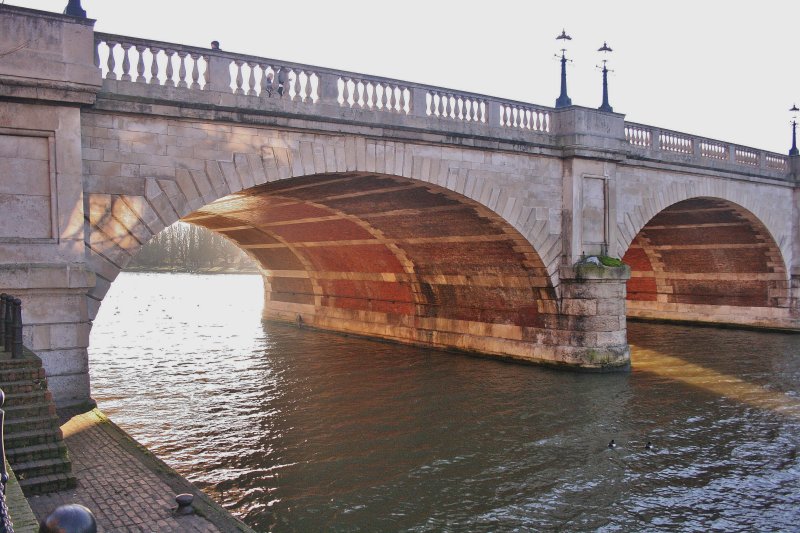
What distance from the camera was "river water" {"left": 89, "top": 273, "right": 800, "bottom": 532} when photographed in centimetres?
888

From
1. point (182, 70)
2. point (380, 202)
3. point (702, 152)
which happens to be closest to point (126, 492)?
point (182, 70)

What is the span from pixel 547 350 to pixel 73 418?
38.2 feet

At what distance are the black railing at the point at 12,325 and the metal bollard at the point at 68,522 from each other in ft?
19.3

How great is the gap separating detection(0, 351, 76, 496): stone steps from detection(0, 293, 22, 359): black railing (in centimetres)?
18

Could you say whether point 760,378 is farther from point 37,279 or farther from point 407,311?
point 37,279

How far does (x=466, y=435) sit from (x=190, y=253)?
305ft

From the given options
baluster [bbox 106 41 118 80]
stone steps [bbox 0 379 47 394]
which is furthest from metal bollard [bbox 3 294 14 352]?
baluster [bbox 106 41 118 80]

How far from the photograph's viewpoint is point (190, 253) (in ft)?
327

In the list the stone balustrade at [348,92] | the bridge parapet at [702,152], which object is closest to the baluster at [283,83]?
the stone balustrade at [348,92]

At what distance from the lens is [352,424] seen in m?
13.1

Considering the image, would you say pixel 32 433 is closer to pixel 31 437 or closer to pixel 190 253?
pixel 31 437

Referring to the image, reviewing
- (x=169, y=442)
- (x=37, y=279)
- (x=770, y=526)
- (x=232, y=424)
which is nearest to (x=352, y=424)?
(x=232, y=424)

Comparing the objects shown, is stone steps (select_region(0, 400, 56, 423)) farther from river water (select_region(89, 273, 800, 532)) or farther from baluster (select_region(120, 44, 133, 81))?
baluster (select_region(120, 44, 133, 81))

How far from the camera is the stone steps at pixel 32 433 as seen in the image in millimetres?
7105
